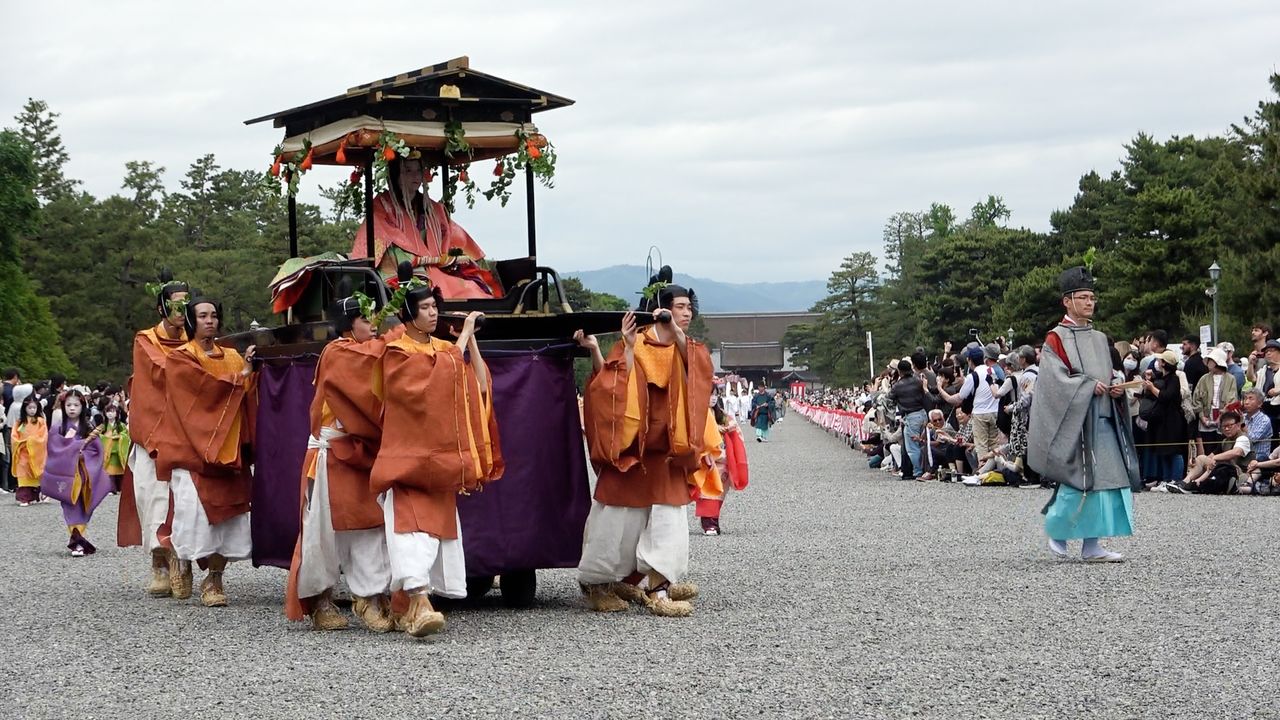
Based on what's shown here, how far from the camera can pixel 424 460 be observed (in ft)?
26.2

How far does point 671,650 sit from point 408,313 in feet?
7.27

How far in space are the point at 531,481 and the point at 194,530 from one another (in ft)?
7.17

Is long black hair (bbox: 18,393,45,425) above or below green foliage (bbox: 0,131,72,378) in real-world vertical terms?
below

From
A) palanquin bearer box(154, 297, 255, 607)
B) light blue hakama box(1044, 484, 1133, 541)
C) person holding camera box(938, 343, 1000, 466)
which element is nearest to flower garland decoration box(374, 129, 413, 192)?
palanquin bearer box(154, 297, 255, 607)

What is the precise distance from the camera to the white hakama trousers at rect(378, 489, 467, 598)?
7969 mm

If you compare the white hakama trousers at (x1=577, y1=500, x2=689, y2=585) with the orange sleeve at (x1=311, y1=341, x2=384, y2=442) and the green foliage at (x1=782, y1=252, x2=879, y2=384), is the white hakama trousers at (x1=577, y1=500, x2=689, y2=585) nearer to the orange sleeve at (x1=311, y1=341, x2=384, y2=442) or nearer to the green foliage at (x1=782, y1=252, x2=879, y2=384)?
the orange sleeve at (x1=311, y1=341, x2=384, y2=442)

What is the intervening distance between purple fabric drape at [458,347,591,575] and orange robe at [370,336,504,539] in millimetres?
869

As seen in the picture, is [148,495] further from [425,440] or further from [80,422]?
[80,422]

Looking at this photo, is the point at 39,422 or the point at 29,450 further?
the point at 29,450

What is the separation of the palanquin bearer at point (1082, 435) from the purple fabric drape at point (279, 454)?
190 inches

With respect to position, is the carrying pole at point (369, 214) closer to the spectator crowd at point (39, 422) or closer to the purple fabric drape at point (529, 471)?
the purple fabric drape at point (529, 471)

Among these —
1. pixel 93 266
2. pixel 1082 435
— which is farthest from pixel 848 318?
pixel 1082 435

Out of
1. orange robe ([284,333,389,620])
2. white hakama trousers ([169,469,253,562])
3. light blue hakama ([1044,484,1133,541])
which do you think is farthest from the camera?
light blue hakama ([1044,484,1133,541])

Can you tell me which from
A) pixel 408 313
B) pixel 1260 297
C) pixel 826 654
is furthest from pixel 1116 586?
pixel 1260 297
